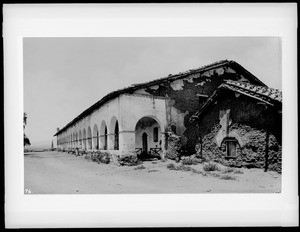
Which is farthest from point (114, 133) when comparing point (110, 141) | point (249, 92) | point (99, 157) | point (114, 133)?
point (249, 92)

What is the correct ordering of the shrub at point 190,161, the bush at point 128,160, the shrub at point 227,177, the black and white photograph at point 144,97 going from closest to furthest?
the black and white photograph at point 144,97, the shrub at point 227,177, the bush at point 128,160, the shrub at point 190,161

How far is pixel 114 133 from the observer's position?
521 centimetres

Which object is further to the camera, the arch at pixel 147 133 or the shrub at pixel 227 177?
the arch at pixel 147 133

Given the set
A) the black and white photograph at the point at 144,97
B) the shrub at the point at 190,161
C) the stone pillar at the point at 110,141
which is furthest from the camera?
the stone pillar at the point at 110,141

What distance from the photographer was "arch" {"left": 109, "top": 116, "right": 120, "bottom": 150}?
5192mm

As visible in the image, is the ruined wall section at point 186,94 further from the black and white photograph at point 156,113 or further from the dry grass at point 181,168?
the dry grass at point 181,168

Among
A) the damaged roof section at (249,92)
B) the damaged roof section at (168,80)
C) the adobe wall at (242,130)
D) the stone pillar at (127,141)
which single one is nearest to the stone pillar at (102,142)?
the stone pillar at (127,141)

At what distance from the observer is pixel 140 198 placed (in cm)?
480

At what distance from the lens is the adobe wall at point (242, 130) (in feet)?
15.8

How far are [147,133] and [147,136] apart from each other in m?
0.06

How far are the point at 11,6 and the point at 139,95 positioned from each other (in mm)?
2149

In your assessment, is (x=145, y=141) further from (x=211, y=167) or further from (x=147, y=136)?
(x=211, y=167)

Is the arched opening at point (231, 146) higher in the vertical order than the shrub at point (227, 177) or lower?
higher

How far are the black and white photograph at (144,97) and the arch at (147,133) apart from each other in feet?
0.20
